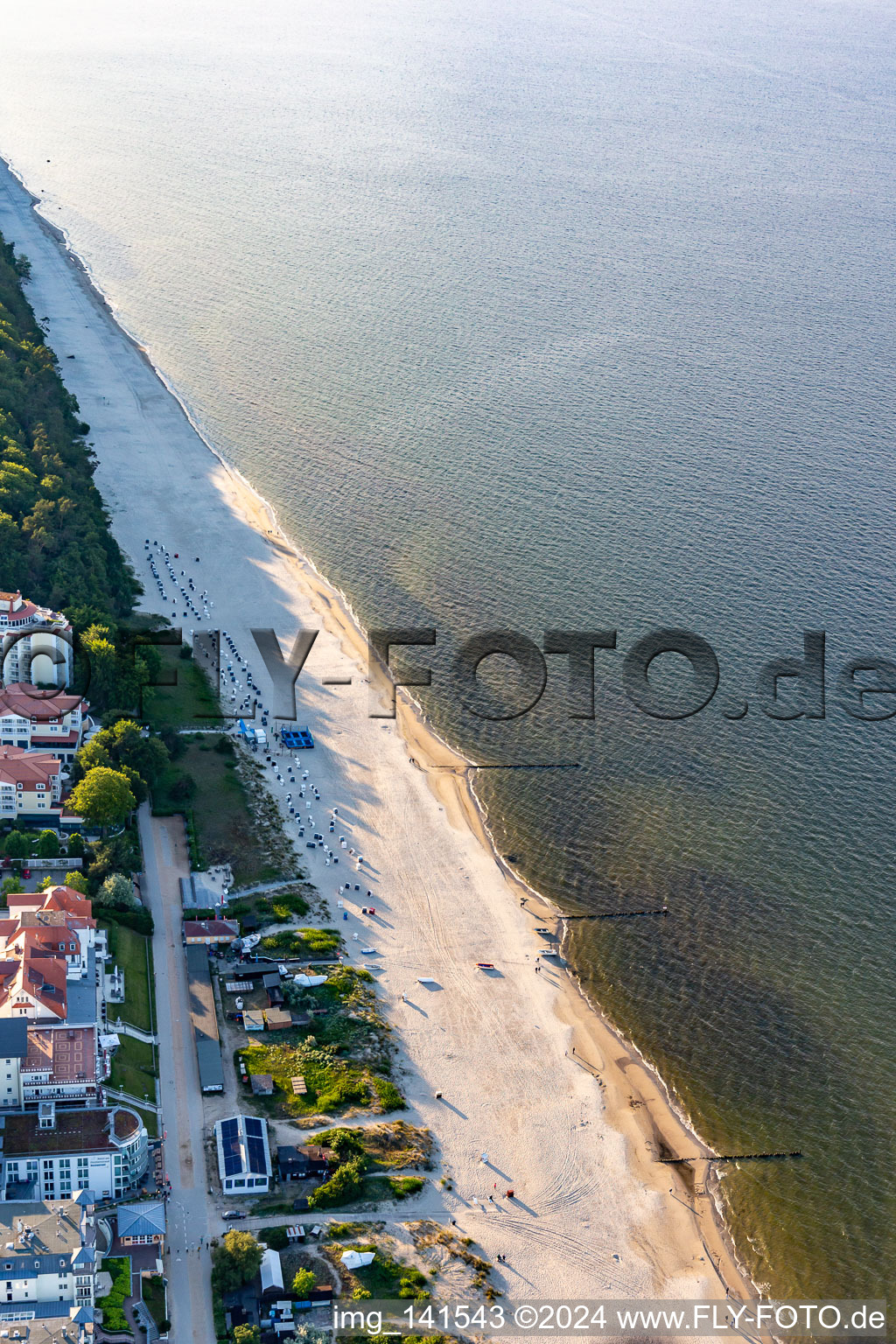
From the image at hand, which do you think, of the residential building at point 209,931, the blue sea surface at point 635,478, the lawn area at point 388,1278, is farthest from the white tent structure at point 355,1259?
the residential building at point 209,931

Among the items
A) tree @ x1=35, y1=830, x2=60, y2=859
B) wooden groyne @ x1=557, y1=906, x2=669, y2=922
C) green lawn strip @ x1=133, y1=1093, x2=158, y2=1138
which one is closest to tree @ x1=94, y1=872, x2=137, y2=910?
tree @ x1=35, y1=830, x2=60, y2=859

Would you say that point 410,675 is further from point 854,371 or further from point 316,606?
point 854,371

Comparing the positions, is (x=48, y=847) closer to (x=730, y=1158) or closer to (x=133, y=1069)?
(x=133, y=1069)

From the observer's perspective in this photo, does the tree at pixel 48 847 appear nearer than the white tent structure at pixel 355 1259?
No

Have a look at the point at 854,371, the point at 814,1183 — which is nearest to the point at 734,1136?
the point at 814,1183

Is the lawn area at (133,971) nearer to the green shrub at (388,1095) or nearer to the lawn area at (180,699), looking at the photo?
the green shrub at (388,1095)

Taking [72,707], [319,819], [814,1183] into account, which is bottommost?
[814,1183]
